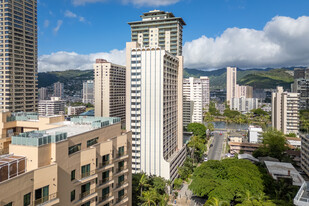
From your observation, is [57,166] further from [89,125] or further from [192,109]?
[192,109]

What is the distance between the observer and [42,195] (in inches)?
667

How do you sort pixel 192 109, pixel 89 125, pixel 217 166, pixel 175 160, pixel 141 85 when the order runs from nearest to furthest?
pixel 89 125 → pixel 217 166 → pixel 141 85 → pixel 175 160 → pixel 192 109

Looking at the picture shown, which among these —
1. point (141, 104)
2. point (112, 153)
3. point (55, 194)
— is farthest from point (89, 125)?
point (141, 104)

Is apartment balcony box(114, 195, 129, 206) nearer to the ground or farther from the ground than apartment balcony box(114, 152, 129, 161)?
nearer to the ground

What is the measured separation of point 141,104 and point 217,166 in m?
20.0

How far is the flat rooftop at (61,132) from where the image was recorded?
1777 centimetres

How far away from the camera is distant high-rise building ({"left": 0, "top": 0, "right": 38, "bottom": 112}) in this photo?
236 feet

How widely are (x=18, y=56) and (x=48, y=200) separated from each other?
71988 mm

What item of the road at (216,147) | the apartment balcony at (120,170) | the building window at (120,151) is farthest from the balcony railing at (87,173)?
the road at (216,147)

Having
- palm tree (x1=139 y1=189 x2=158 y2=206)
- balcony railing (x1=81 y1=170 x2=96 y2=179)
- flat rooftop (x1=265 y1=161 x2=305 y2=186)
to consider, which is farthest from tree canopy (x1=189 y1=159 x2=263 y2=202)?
balcony railing (x1=81 y1=170 x2=96 y2=179)

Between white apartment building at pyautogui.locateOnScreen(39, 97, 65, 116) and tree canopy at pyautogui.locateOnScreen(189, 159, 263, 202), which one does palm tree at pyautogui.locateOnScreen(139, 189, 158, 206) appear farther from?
white apartment building at pyautogui.locateOnScreen(39, 97, 65, 116)

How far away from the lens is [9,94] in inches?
2862

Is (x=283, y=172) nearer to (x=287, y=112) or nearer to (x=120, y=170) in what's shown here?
(x=120, y=170)

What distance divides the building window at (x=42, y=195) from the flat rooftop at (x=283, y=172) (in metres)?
43.0
